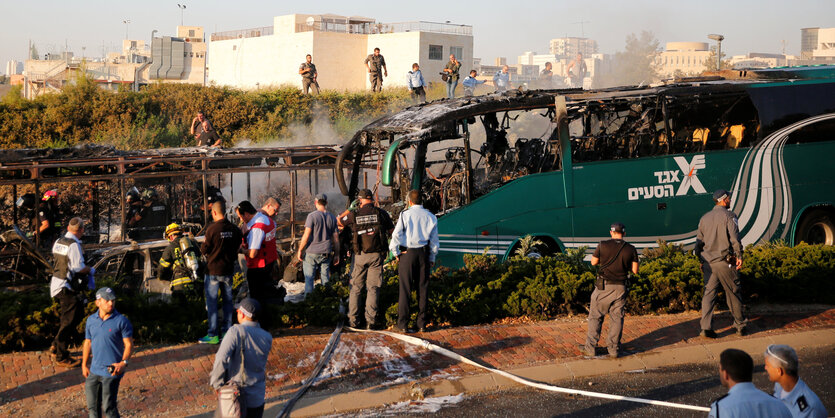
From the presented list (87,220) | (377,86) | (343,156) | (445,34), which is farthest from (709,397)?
(445,34)

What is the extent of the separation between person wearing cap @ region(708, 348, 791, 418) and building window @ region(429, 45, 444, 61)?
180 ft

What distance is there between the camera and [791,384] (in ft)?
16.5

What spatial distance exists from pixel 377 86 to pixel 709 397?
98.8ft

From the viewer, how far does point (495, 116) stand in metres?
14.4

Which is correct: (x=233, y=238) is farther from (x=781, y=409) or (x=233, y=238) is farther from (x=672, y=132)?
(x=672, y=132)

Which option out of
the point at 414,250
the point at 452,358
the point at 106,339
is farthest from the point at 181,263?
the point at 452,358

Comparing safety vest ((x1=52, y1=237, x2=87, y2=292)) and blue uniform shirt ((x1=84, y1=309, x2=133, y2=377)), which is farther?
safety vest ((x1=52, y1=237, x2=87, y2=292))

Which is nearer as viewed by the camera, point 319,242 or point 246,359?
point 246,359

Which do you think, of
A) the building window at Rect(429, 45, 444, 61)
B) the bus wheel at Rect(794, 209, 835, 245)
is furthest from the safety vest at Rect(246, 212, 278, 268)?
the building window at Rect(429, 45, 444, 61)

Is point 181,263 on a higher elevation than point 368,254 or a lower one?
lower

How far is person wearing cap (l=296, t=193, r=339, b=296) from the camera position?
1258cm

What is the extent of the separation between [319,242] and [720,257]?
5725 mm

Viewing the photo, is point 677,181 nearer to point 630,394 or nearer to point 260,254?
point 630,394

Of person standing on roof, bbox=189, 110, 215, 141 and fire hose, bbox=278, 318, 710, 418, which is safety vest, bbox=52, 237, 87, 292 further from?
person standing on roof, bbox=189, 110, 215, 141
